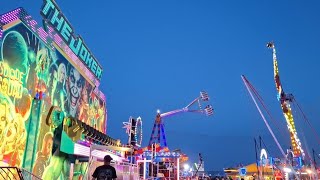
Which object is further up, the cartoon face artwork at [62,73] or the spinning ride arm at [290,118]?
the spinning ride arm at [290,118]

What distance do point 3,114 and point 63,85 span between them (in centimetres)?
571

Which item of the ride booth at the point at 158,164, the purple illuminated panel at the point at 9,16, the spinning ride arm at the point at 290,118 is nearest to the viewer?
the purple illuminated panel at the point at 9,16

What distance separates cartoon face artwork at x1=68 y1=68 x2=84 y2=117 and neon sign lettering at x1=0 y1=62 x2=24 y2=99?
5.50 m

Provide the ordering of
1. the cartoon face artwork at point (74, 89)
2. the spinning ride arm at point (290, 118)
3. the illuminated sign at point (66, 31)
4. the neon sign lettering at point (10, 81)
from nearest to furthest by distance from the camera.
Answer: the neon sign lettering at point (10, 81) < the illuminated sign at point (66, 31) < the cartoon face artwork at point (74, 89) < the spinning ride arm at point (290, 118)

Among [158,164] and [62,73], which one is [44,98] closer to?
[62,73]

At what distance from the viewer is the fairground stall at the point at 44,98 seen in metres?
11.6

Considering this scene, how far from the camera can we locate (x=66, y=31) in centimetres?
1716

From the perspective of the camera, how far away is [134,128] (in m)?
29.4

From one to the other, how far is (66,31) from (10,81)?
6.17 m

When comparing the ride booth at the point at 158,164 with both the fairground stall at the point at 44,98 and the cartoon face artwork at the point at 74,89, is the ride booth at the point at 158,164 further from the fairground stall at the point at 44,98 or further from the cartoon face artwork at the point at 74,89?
the cartoon face artwork at the point at 74,89

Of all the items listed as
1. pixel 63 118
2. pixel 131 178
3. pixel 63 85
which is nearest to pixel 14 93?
pixel 63 118

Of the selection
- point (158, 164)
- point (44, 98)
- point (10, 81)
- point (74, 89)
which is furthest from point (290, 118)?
point (10, 81)

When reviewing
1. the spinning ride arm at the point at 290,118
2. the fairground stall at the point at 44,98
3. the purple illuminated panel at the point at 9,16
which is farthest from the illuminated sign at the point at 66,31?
the spinning ride arm at the point at 290,118

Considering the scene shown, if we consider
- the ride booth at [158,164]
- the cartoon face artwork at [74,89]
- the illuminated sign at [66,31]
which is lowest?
the ride booth at [158,164]
